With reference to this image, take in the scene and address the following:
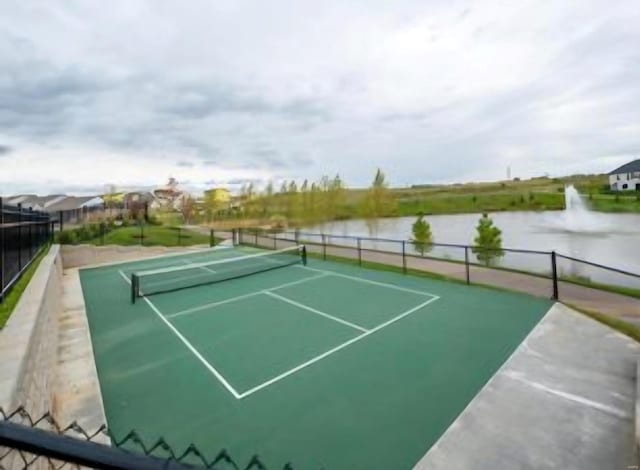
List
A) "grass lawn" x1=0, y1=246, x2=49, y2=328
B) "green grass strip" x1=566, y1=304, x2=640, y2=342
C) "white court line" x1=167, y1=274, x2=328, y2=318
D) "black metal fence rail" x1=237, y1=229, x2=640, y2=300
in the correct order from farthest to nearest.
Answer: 1. "black metal fence rail" x1=237, y1=229, x2=640, y2=300
2. "white court line" x1=167, y1=274, x2=328, y2=318
3. "green grass strip" x1=566, y1=304, x2=640, y2=342
4. "grass lawn" x1=0, y1=246, x2=49, y2=328

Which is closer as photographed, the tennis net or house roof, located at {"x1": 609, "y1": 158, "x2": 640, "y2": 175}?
the tennis net

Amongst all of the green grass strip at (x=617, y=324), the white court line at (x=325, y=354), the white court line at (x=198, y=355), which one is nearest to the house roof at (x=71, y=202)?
the white court line at (x=198, y=355)

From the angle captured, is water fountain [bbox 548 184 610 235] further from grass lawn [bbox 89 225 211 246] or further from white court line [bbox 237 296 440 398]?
grass lawn [bbox 89 225 211 246]

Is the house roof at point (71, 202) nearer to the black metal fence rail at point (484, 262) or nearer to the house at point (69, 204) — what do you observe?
the house at point (69, 204)

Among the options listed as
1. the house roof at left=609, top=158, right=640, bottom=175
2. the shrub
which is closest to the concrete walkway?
the shrub

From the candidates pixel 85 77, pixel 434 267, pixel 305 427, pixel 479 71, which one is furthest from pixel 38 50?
pixel 479 71

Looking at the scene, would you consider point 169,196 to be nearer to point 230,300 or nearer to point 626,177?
point 230,300

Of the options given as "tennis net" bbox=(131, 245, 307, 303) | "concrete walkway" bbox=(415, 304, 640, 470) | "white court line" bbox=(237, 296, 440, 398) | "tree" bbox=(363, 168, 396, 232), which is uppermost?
"tree" bbox=(363, 168, 396, 232)

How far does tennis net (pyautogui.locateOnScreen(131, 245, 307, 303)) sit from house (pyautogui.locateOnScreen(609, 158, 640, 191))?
40374 mm

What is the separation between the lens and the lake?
513 inches

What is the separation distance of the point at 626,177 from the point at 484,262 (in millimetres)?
42180

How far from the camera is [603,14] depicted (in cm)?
813

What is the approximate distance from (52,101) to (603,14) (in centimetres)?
1496

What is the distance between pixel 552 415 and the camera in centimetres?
369
